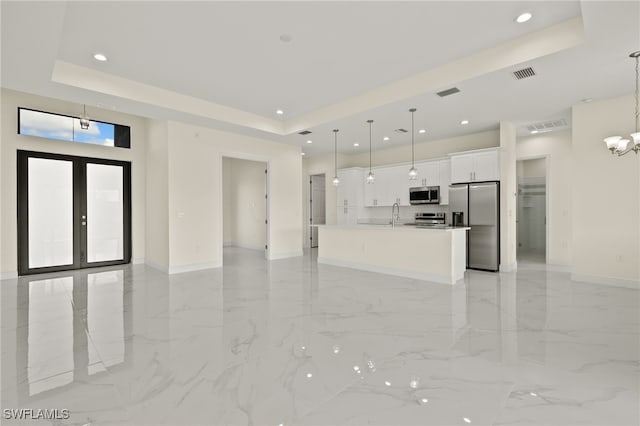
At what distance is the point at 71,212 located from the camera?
20.4 feet

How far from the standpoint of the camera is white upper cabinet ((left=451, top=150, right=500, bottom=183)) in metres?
6.08

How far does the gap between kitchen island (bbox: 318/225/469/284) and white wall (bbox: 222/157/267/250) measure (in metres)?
3.29

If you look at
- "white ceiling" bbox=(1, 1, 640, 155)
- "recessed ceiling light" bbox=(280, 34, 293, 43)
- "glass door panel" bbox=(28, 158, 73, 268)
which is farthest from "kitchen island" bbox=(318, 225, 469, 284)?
Result: "glass door panel" bbox=(28, 158, 73, 268)

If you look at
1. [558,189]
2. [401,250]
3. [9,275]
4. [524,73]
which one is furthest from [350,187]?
[9,275]

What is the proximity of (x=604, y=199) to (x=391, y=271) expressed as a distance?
3504 mm

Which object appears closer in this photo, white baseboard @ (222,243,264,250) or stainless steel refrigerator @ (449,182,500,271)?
stainless steel refrigerator @ (449,182,500,271)

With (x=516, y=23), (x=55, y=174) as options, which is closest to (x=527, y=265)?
(x=516, y=23)

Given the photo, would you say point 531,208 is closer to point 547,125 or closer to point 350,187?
point 547,125

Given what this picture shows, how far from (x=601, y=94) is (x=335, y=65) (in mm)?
3998

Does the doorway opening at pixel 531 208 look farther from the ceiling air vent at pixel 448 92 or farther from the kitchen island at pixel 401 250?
the ceiling air vent at pixel 448 92

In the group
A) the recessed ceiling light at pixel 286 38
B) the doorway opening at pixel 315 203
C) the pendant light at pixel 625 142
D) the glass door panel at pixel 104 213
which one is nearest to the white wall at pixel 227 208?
the doorway opening at pixel 315 203

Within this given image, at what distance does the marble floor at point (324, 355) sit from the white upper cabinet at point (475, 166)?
2.50m

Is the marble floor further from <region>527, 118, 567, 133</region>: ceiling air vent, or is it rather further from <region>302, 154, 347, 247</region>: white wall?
<region>302, 154, 347, 247</region>: white wall

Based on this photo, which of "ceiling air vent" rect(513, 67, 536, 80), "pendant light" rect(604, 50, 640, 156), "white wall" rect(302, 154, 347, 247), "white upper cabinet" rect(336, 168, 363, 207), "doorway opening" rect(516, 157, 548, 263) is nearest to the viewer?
"ceiling air vent" rect(513, 67, 536, 80)
